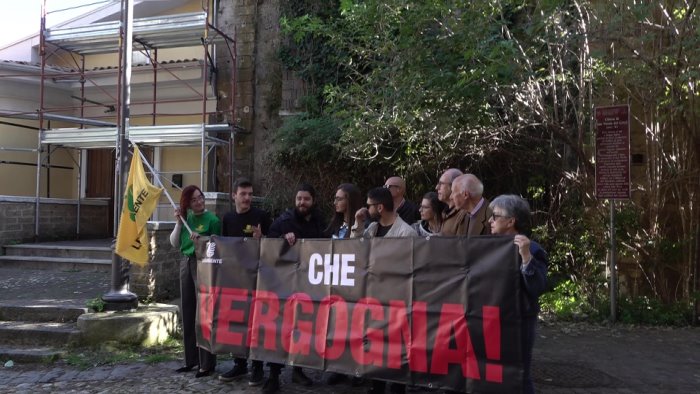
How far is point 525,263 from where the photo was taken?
13.4 ft

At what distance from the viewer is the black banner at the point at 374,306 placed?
169 inches

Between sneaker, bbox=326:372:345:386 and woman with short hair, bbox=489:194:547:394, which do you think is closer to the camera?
woman with short hair, bbox=489:194:547:394

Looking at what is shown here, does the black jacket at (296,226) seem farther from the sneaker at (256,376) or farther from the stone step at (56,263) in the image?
the stone step at (56,263)

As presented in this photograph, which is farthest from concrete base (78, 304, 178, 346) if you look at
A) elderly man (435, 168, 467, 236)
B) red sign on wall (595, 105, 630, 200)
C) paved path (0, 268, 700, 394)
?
red sign on wall (595, 105, 630, 200)

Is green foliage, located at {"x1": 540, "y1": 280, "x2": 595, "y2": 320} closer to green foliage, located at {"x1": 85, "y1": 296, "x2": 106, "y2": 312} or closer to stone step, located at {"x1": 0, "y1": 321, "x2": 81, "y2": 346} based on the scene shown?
green foliage, located at {"x1": 85, "y1": 296, "x2": 106, "y2": 312}

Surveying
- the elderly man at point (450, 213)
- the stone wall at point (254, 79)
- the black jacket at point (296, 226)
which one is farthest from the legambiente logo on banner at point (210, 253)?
the stone wall at point (254, 79)

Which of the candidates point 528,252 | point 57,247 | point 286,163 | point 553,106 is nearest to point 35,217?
point 57,247

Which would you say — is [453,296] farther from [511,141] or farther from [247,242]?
[511,141]

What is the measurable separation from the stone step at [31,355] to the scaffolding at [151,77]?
17.6ft

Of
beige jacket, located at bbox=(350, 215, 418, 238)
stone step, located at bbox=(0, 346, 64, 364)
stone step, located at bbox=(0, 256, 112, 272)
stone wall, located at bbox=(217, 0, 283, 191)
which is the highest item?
stone wall, located at bbox=(217, 0, 283, 191)

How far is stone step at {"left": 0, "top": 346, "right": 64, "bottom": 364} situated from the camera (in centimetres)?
688

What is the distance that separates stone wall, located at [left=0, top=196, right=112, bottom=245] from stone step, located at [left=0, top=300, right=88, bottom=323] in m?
4.50

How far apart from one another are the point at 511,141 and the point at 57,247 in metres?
8.90

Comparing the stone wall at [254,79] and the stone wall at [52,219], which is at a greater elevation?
the stone wall at [254,79]
